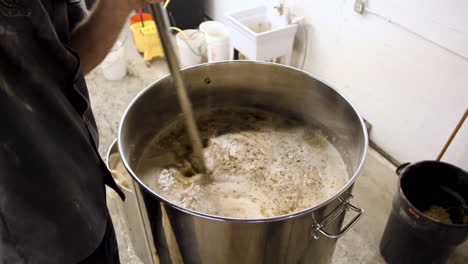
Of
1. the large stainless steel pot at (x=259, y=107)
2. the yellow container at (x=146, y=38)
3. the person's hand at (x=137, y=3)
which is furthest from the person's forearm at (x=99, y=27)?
the yellow container at (x=146, y=38)

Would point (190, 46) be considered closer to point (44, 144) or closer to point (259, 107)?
point (259, 107)

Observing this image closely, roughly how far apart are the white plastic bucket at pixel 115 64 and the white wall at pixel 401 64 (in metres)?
1.04

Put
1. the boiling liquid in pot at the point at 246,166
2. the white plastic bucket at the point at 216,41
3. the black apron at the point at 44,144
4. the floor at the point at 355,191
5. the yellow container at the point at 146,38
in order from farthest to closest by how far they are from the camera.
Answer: the yellow container at the point at 146,38 < the white plastic bucket at the point at 216,41 < the floor at the point at 355,191 < the boiling liquid in pot at the point at 246,166 < the black apron at the point at 44,144

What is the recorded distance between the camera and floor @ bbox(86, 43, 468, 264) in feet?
4.76

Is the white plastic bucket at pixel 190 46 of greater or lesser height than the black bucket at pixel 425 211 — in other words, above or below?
above

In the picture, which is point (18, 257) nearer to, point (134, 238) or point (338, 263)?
point (134, 238)

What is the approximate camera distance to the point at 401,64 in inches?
60.0

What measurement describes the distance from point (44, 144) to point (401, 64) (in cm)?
137

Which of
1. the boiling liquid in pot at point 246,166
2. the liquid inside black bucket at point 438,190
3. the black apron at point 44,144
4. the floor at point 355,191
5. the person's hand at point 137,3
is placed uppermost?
the person's hand at point 137,3

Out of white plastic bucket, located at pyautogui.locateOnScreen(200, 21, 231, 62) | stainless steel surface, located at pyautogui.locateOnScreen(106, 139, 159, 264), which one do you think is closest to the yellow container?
white plastic bucket, located at pyautogui.locateOnScreen(200, 21, 231, 62)

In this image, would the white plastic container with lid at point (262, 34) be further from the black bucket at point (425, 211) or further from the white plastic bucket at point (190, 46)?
the black bucket at point (425, 211)

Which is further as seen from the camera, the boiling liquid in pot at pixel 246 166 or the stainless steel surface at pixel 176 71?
the boiling liquid in pot at pixel 246 166

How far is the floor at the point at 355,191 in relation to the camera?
145 centimetres

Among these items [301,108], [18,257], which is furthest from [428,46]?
[18,257]
